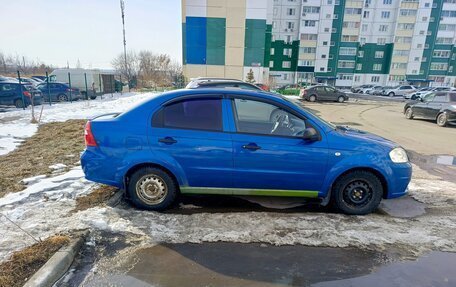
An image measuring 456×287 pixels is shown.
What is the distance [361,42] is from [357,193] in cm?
7073

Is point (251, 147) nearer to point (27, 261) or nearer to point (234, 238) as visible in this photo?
point (234, 238)

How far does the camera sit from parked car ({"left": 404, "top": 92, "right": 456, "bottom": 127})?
13.2 metres

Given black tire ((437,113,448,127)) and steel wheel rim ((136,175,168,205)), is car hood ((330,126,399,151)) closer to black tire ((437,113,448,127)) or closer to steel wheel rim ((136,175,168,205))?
steel wheel rim ((136,175,168,205))

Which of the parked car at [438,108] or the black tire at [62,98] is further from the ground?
the parked car at [438,108]

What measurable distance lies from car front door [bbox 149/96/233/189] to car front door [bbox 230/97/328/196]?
7.0 inches

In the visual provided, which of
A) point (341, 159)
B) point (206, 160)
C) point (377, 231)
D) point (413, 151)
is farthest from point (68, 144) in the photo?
point (413, 151)

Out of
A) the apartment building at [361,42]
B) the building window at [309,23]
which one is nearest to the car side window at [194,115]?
the apartment building at [361,42]

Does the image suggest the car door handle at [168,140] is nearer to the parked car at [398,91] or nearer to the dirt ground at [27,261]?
the dirt ground at [27,261]

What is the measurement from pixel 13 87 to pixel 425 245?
2043 cm

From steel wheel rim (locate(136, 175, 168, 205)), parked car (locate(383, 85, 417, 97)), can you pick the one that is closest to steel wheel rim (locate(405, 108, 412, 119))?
steel wheel rim (locate(136, 175, 168, 205))

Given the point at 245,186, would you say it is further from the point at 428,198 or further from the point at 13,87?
the point at 13,87

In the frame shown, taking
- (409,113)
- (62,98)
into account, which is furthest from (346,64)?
(62,98)

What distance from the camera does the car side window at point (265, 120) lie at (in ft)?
12.7

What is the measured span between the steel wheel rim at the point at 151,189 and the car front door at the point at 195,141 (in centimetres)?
30
